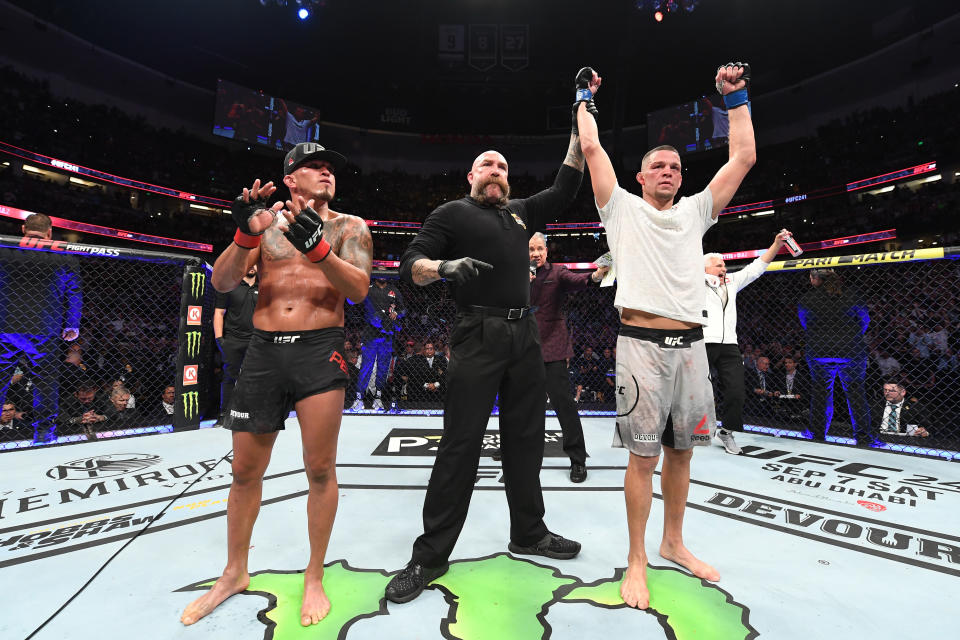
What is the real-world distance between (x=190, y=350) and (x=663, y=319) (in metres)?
4.00

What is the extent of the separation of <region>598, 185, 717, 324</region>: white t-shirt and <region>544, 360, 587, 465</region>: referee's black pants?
1420 mm

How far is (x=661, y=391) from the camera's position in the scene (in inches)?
69.2

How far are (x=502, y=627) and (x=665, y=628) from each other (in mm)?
537

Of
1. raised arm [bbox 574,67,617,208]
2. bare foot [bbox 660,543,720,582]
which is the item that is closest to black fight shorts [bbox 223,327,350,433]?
raised arm [bbox 574,67,617,208]

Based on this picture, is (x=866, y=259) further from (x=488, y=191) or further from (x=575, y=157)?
(x=488, y=191)

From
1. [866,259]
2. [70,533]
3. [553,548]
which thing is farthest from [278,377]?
[866,259]

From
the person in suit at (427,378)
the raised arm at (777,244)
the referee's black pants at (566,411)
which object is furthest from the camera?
the person in suit at (427,378)

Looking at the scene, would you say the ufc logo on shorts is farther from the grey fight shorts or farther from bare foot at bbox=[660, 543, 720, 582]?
bare foot at bbox=[660, 543, 720, 582]

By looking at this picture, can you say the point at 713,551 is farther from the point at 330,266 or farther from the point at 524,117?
the point at 524,117

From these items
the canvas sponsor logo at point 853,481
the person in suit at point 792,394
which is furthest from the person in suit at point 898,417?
the canvas sponsor logo at point 853,481

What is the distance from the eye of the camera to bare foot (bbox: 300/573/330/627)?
57.2 inches

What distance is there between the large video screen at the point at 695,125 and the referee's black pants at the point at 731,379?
12.6 metres

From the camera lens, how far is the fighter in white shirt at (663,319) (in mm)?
1757

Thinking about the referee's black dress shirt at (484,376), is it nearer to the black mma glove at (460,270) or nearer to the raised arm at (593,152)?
the black mma glove at (460,270)
